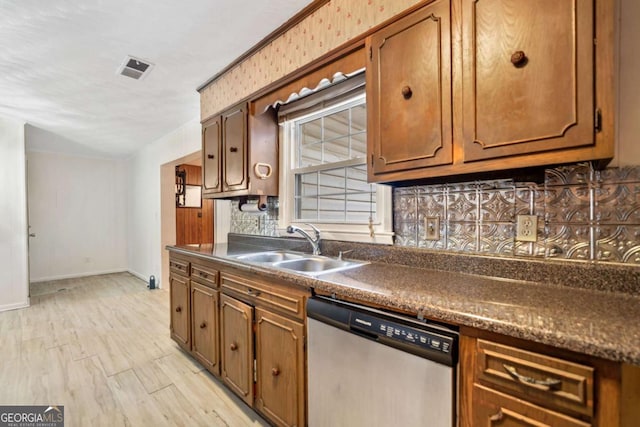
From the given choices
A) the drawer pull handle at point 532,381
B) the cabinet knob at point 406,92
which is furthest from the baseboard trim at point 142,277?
the drawer pull handle at point 532,381

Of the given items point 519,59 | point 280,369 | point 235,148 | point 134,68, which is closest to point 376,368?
point 280,369

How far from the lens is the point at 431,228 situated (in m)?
1.55

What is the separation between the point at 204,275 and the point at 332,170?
4.04 feet

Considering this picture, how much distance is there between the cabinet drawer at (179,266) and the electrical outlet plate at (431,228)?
6.05ft

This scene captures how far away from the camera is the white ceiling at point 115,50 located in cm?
175

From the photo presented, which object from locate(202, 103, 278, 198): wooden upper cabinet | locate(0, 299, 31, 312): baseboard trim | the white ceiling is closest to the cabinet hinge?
the white ceiling

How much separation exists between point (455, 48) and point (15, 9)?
2.46m

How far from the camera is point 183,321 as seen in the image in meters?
2.45

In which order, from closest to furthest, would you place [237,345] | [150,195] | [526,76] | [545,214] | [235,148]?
[526,76]
[545,214]
[237,345]
[235,148]
[150,195]

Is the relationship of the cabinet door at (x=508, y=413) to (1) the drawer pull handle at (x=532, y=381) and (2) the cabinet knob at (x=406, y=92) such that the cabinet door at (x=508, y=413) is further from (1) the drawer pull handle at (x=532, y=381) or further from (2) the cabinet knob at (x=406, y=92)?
(2) the cabinet knob at (x=406, y=92)

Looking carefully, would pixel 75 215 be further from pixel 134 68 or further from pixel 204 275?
pixel 204 275

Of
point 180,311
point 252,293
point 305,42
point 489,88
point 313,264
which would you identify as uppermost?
point 305,42

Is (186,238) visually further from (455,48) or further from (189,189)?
(455,48)

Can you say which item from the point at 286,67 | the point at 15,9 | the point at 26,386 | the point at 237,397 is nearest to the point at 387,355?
the point at 237,397
